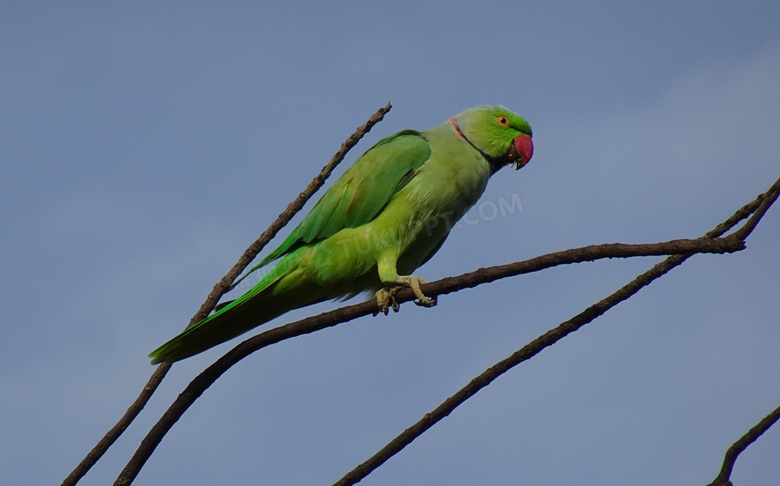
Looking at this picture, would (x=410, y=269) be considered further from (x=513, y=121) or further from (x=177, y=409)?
(x=177, y=409)

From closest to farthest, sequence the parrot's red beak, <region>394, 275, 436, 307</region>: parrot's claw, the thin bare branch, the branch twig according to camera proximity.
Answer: the thin bare branch
the branch twig
<region>394, 275, 436, 307</region>: parrot's claw
the parrot's red beak

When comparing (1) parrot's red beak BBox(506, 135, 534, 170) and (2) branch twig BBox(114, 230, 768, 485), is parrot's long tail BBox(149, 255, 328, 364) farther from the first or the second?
(1) parrot's red beak BBox(506, 135, 534, 170)

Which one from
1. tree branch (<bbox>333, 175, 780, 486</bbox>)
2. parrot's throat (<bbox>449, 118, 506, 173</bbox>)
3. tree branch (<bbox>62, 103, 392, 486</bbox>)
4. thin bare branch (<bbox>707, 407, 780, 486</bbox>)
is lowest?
thin bare branch (<bbox>707, 407, 780, 486</bbox>)

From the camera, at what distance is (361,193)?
13.5 feet

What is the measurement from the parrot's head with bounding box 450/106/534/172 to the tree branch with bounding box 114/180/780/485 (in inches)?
84.6

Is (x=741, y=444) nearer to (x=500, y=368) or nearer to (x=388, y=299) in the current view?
(x=500, y=368)

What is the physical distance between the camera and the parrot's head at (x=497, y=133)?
4723 millimetres

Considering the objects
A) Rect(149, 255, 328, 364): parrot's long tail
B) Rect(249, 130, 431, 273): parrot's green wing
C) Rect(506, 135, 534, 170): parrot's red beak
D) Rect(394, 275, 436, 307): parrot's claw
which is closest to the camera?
Rect(149, 255, 328, 364): parrot's long tail

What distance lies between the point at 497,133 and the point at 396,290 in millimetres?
1605

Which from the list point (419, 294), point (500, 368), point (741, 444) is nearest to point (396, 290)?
point (419, 294)

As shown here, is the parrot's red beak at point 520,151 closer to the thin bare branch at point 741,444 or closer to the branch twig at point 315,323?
the branch twig at point 315,323

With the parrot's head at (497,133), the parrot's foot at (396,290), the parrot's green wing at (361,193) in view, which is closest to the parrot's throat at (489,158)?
the parrot's head at (497,133)

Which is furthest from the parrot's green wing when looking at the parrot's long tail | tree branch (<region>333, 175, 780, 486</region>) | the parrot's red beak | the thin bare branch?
the thin bare branch

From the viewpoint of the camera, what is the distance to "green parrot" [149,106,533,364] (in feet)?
12.5
